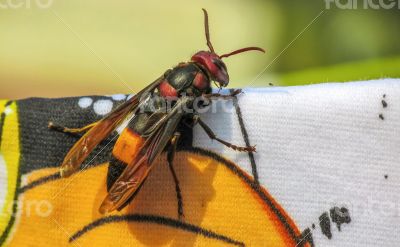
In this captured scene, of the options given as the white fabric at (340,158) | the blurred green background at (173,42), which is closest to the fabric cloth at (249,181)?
the white fabric at (340,158)

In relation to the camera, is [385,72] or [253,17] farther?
[253,17]

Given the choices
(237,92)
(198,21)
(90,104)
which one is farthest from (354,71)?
(90,104)

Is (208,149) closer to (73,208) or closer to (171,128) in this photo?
(171,128)

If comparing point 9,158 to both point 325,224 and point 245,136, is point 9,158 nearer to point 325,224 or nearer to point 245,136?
point 245,136

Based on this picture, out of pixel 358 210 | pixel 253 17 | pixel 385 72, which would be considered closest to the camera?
pixel 358 210

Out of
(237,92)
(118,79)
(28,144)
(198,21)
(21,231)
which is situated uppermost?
(198,21)

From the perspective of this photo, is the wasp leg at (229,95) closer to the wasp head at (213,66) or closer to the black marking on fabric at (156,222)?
the wasp head at (213,66)

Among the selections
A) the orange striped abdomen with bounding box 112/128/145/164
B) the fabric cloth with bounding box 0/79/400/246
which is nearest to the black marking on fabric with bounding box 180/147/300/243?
the fabric cloth with bounding box 0/79/400/246
